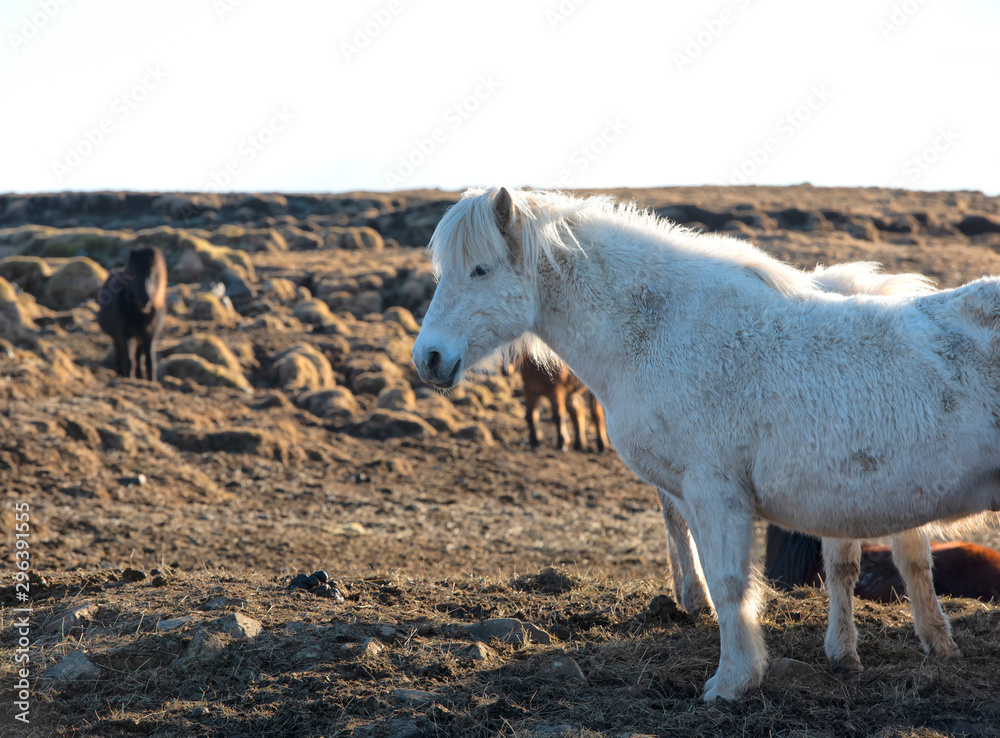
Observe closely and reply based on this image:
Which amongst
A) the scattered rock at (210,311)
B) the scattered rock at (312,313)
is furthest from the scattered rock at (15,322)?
the scattered rock at (312,313)

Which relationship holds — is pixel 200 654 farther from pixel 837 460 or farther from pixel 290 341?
pixel 290 341

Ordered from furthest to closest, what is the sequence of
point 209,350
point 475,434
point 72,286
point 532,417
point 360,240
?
point 360,240 → point 72,286 → point 209,350 → point 532,417 → point 475,434

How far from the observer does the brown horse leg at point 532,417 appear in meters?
13.5

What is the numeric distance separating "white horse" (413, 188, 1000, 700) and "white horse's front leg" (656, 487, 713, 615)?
82 centimetres

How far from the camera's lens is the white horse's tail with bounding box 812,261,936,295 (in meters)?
4.21

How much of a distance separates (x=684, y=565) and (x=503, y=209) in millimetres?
2590

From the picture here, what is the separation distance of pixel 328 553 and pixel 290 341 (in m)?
10.5

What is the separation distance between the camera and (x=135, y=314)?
13641 mm

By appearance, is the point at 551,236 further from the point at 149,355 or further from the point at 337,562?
the point at 149,355

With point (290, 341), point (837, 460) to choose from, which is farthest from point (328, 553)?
point (290, 341)

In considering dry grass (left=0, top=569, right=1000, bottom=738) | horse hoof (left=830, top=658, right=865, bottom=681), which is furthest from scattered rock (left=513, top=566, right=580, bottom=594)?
horse hoof (left=830, top=658, right=865, bottom=681)

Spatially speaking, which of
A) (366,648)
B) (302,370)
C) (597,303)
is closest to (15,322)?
(302,370)

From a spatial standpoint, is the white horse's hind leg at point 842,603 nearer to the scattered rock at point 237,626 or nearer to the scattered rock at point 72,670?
the scattered rock at point 237,626

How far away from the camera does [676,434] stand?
12.0ft
